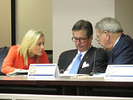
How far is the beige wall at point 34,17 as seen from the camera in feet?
18.4

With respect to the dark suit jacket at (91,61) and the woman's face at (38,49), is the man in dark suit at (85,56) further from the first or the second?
the woman's face at (38,49)

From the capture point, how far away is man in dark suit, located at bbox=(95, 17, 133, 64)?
2.87 meters

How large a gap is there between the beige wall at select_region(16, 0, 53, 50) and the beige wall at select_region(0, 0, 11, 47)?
0.57 feet

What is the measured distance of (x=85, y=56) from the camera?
3.37 metres

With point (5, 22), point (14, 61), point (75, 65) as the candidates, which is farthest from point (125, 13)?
point (5, 22)

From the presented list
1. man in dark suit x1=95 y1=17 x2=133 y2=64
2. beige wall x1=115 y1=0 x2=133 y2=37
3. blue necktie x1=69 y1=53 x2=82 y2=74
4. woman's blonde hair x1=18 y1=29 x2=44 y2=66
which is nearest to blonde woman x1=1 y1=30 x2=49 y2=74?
woman's blonde hair x1=18 y1=29 x2=44 y2=66

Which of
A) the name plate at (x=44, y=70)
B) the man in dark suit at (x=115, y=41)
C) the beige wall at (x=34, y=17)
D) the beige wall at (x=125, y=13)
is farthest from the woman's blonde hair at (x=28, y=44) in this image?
the beige wall at (x=34, y=17)

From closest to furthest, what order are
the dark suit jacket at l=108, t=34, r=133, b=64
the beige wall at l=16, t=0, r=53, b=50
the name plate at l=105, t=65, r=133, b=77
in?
1. the name plate at l=105, t=65, r=133, b=77
2. the dark suit jacket at l=108, t=34, r=133, b=64
3. the beige wall at l=16, t=0, r=53, b=50

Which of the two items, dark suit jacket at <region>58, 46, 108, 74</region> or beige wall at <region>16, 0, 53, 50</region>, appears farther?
beige wall at <region>16, 0, 53, 50</region>

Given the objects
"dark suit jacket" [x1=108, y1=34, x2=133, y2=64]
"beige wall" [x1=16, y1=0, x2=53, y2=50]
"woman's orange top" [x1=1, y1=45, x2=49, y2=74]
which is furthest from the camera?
"beige wall" [x1=16, y1=0, x2=53, y2=50]

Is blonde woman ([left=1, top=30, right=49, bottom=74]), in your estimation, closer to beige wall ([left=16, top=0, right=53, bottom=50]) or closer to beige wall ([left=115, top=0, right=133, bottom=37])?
beige wall ([left=115, top=0, right=133, bottom=37])

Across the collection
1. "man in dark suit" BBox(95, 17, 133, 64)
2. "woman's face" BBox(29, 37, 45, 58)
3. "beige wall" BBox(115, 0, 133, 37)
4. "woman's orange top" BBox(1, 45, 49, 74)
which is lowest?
"woman's orange top" BBox(1, 45, 49, 74)

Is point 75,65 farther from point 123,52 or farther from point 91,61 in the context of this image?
point 123,52

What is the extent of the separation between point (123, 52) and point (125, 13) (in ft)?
4.22
